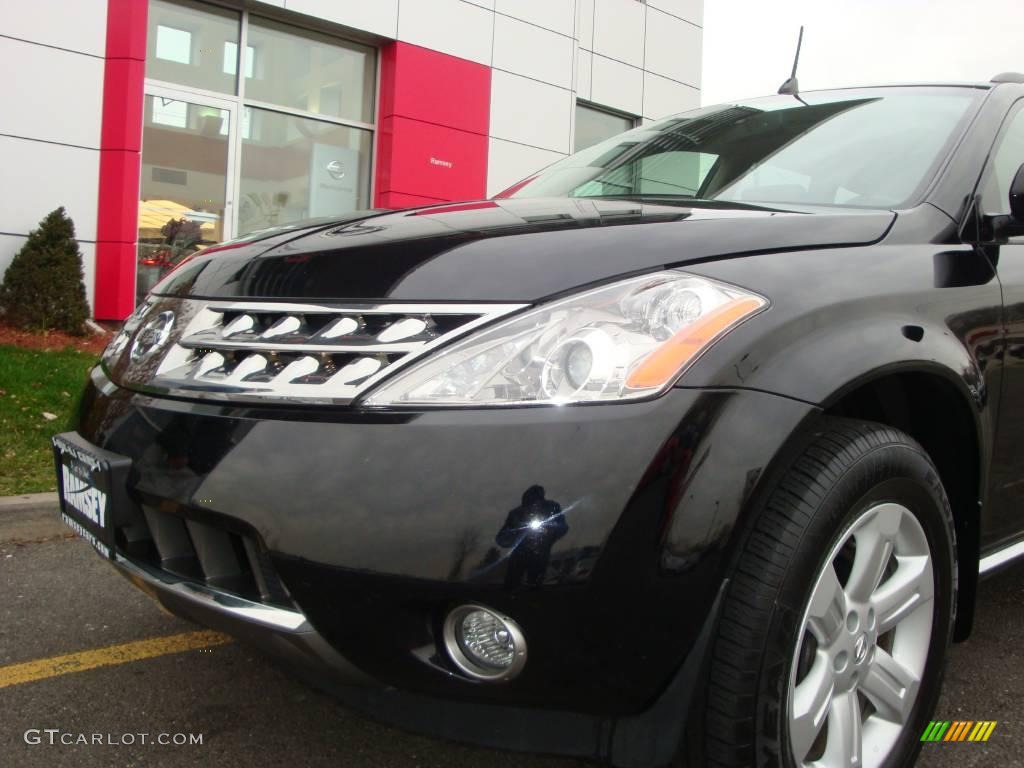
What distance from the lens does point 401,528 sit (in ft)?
4.50

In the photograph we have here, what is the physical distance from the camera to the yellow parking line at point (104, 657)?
2.35m

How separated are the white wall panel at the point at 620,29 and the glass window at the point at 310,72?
3.61m

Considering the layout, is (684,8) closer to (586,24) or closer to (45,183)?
(586,24)

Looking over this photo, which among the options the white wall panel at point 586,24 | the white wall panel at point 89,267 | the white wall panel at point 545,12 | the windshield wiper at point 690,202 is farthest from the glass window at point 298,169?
the windshield wiper at point 690,202

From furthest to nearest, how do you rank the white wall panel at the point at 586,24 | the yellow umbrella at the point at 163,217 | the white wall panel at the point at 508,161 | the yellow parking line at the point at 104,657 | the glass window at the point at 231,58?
the white wall panel at the point at 586,24 < the white wall panel at the point at 508,161 < the glass window at the point at 231,58 < the yellow umbrella at the point at 163,217 < the yellow parking line at the point at 104,657

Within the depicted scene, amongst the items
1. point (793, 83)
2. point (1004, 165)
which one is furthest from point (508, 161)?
point (1004, 165)

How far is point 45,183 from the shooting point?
27.0ft

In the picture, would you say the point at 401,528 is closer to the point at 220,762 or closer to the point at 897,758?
the point at 220,762

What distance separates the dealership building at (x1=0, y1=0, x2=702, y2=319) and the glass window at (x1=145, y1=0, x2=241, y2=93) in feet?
0.06

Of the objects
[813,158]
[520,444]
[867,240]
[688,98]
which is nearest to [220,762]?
[520,444]

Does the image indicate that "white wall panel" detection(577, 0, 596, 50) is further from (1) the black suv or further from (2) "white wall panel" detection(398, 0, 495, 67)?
(1) the black suv

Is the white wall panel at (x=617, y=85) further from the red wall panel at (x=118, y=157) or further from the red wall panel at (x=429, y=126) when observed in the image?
the red wall panel at (x=118, y=157)

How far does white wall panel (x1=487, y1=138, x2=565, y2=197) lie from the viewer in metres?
11.4

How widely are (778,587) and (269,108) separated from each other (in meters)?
9.66
